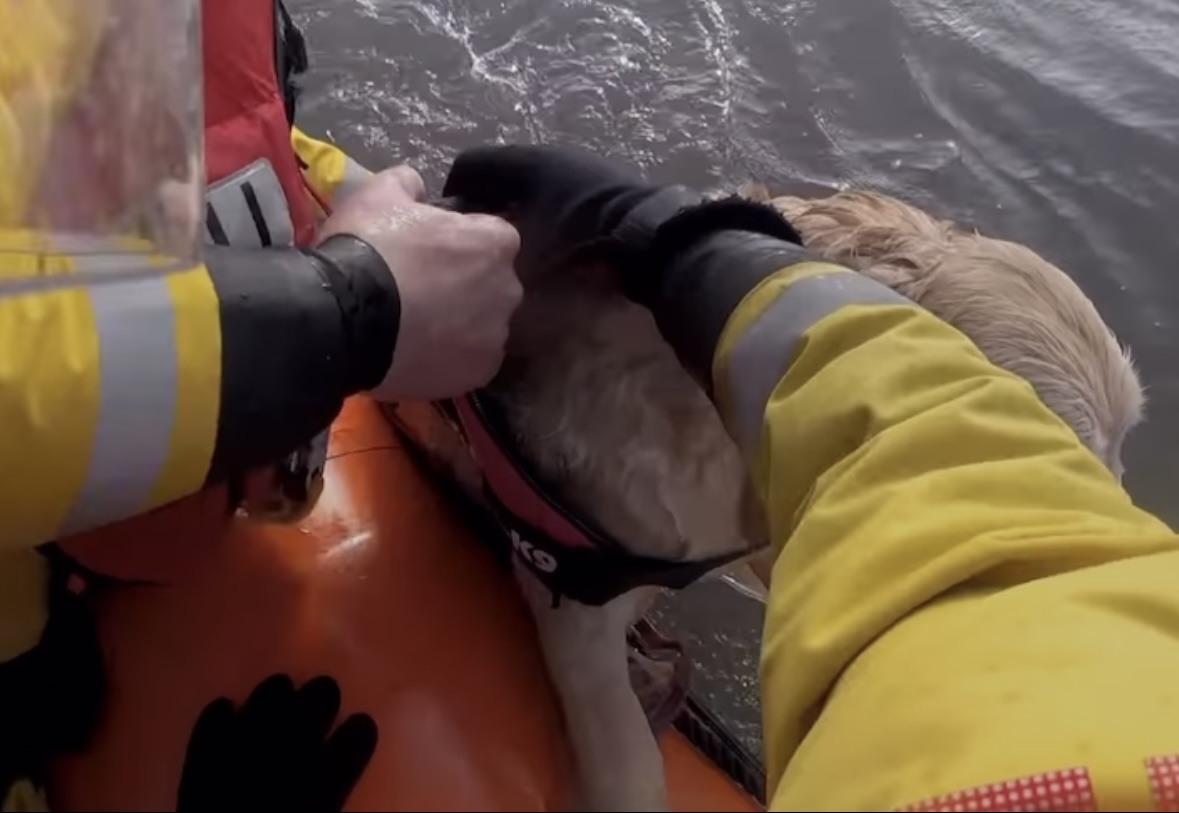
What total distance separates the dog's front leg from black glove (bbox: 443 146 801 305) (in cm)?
28

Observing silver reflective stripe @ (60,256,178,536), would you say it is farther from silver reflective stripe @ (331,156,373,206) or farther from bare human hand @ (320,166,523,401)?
silver reflective stripe @ (331,156,373,206)

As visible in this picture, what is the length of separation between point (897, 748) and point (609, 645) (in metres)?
0.67

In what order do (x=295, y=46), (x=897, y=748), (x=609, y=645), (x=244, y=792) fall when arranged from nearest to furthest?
(x=897, y=748) → (x=244, y=792) → (x=609, y=645) → (x=295, y=46)

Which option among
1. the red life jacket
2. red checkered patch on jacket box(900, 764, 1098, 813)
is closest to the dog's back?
the red life jacket

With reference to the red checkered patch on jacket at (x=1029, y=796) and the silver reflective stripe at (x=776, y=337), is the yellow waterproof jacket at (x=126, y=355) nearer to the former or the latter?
the silver reflective stripe at (x=776, y=337)

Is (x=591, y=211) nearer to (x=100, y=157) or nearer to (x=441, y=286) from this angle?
(x=441, y=286)

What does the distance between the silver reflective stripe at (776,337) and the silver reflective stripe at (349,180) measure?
1.75ft

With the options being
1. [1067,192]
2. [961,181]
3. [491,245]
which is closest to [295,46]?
[491,245]

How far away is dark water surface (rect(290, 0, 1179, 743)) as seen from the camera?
7.34ft

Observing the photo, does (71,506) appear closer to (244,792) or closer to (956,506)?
(244,792)

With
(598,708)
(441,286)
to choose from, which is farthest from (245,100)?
(598,708)

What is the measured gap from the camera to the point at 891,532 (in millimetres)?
589

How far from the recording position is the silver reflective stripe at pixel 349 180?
1227 mm

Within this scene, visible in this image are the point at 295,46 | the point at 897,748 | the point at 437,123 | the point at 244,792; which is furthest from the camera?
the point at 437,123
